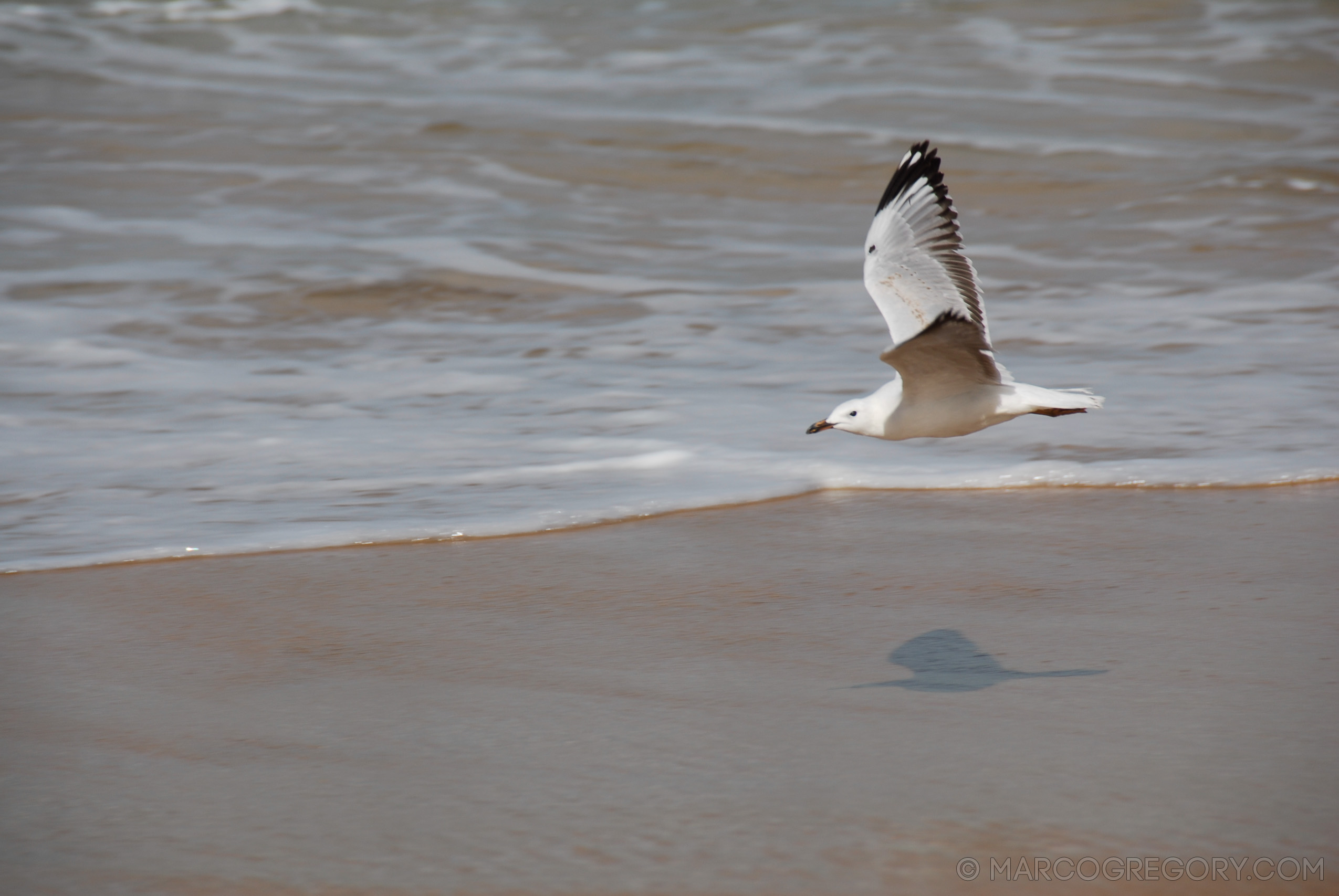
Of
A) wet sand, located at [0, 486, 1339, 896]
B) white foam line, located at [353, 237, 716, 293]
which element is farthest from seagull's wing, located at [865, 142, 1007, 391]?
white foam line, located at [353, 237, 716, 293]

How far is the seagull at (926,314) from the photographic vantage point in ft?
12.0

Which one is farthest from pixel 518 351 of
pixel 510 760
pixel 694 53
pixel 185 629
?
pixel 694 53

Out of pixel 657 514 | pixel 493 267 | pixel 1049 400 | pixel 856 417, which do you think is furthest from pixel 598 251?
pixel 1049 400

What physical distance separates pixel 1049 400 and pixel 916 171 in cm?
69

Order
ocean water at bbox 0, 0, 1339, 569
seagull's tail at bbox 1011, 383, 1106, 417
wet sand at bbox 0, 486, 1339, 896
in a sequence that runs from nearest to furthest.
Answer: wet sand at bbox 0, 486, 1339, 896 → seagull's tail at bbox 1011, 383, 1106, 417 → ocean water at bbox 0, 0, 1339, 569

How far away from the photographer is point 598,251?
895cm

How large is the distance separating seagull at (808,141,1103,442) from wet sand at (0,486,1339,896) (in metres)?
0.44

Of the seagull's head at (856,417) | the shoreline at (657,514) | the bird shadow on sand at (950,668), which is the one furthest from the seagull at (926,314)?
the shoreline at (657,514)

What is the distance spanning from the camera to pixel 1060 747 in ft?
9.15

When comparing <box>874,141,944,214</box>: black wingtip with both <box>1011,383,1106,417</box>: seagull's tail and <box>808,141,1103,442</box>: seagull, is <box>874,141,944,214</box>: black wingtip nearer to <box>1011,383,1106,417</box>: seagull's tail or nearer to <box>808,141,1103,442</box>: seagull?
<box>808,141,1103,442</box>: seagull

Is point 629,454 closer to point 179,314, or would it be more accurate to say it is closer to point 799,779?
point 799,779

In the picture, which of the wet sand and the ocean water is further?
the ocean water

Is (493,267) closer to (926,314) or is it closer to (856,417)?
(856,417)

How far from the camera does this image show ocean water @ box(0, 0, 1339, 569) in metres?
4.88
